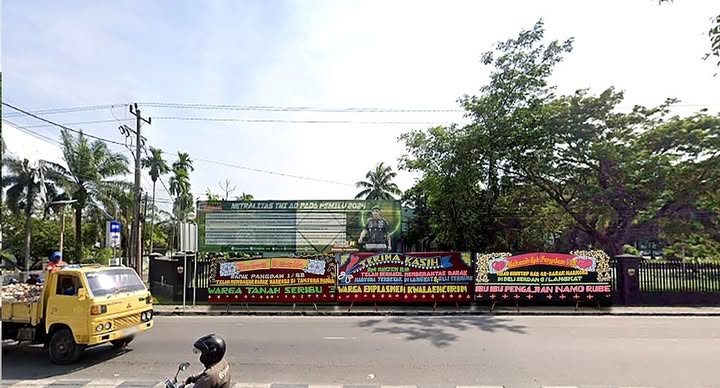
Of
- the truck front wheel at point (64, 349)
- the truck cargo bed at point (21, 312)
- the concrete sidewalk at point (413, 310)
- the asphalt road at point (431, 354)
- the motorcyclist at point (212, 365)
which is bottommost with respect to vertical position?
the concrete sidewalk at point (413, 310)

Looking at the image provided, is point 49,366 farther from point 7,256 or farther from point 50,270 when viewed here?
point 7,256

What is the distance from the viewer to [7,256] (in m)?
30.9

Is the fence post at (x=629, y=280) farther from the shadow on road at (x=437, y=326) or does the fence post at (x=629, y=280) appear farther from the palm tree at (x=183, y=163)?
the palm tree at (x=183, y=163)

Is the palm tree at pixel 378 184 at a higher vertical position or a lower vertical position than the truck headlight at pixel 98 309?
higher

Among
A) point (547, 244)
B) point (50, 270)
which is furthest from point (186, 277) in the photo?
point (547, 244)

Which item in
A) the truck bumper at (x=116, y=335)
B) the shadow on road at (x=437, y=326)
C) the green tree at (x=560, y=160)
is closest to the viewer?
the truck bumper at (x=116, y=335)

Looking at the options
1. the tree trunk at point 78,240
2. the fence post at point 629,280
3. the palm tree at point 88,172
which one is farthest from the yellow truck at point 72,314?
the tree trunk at point 78,240

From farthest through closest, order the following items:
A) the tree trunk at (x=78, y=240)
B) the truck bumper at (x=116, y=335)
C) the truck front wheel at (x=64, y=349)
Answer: the tree trunk at (x=78, y=240)
the truck front wheel at (x=64, y=349)
the truck bumper at (x=116, y=335)

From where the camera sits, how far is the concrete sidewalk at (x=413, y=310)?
42.4 ft

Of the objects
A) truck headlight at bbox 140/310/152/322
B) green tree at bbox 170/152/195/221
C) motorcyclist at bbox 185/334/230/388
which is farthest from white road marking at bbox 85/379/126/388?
green tree at bbox 170/152/195/221

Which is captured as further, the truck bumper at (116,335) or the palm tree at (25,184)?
the palm tree at (25,184)

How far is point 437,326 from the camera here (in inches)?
425

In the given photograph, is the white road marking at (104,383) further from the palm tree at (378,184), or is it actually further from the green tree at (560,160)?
the palm tree at (378,184)

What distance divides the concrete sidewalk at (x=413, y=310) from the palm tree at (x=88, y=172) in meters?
17.8
